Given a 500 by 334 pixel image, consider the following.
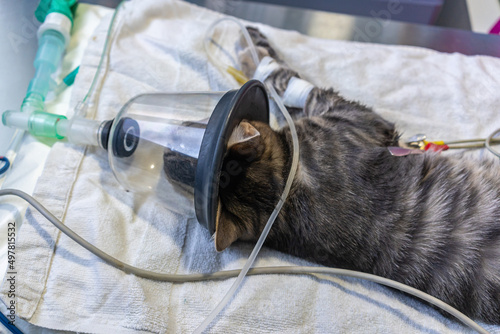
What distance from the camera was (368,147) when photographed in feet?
3.62

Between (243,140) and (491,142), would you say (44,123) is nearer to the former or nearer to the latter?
(243,140)

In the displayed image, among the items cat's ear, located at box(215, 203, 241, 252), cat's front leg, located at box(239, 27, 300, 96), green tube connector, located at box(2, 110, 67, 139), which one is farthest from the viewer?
cat's front leg, located at box(239, 27, 300, 96)

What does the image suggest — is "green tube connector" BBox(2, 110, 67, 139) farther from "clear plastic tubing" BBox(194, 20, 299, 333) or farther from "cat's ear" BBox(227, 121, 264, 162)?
"clear plastic tubing" BBox(194, 20, 299, 333)

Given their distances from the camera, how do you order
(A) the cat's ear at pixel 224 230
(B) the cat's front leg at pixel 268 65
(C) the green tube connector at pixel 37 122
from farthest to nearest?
1. (B) the cat's front leg at pixel 268 65
2. (C) the green tube connector at pixel 37 122
3. (A) the cat's ear at pixel 224 230

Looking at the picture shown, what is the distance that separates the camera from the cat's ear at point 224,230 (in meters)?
0.87

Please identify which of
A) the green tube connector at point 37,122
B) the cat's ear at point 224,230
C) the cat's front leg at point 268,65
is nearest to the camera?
the cat's ear at point 224,230

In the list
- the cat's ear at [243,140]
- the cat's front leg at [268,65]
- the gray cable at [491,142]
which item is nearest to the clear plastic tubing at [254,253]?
the cat's ear at [243,140]

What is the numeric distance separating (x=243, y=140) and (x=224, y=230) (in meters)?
0.23

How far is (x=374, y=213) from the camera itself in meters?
0.99

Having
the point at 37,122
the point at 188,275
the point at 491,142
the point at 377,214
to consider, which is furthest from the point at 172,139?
the point at 491,142

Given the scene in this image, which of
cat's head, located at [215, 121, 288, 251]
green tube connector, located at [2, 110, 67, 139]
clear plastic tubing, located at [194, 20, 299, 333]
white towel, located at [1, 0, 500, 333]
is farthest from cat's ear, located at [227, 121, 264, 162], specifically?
green tube connector, located at [2, 110, 67, 139]

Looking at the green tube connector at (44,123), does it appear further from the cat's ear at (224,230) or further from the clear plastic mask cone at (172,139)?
the cat's ear at (224,230)

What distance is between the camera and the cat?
95cm

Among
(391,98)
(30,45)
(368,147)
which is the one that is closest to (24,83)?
(30,45)
